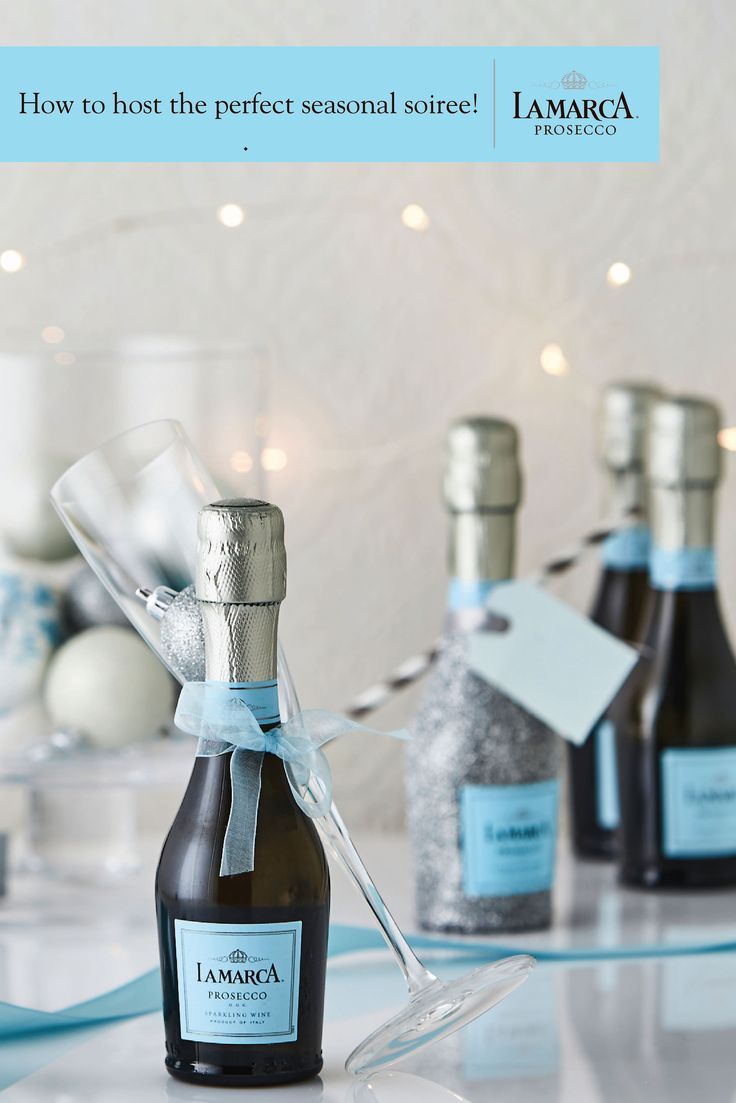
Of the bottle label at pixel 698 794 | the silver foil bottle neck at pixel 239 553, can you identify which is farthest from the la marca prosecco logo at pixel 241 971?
the bottle label at pixel 698 794

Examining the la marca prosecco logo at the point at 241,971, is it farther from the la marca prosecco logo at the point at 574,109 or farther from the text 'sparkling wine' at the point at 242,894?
the la marca prosecco logo at the point at 574,109

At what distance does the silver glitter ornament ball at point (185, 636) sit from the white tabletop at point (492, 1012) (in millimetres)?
125

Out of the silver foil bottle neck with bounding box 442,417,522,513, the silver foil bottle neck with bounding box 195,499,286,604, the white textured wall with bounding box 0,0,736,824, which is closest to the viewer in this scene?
the silver foil bottle neck with bounding box 195,499,286,604

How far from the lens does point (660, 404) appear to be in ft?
2.40

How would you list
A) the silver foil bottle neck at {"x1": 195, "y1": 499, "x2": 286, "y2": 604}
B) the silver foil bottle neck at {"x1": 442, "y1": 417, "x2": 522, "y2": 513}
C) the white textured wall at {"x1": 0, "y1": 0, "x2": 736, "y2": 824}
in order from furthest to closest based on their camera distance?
the white textured wall at {"x1": 0, "y1": 0, "x2": 736, "y2": 824} → the silver foil bottle neck at {"x1": 442, "y1": 417, "x2": 522, "y2": 513} → the silver foil bottle neck at {"x1": 195, "y1": 499, "x2": 286, "y2": 604}

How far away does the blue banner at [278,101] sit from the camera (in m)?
0.49

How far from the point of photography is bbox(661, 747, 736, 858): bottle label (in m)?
0.73

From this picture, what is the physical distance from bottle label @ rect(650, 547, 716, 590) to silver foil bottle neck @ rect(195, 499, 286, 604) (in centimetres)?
35

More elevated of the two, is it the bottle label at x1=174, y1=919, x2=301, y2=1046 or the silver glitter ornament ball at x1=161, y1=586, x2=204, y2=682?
the silver glitter ornament ball at x1=161, y1=586, x2=204, y2=682

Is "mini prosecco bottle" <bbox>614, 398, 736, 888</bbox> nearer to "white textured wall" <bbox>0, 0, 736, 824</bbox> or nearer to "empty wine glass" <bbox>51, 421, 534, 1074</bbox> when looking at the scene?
"white textured wall" <bbox>0, 0, 736, 824</bbox>

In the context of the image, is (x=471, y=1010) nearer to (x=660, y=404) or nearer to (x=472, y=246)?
(x=660, y=404)

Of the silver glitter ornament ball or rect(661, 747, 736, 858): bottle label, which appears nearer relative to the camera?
the silver glitter ornament ball

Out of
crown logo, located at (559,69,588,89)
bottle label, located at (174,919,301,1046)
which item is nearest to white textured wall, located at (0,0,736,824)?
crown logo, located at (559,69,588,89)

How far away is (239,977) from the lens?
445mm
